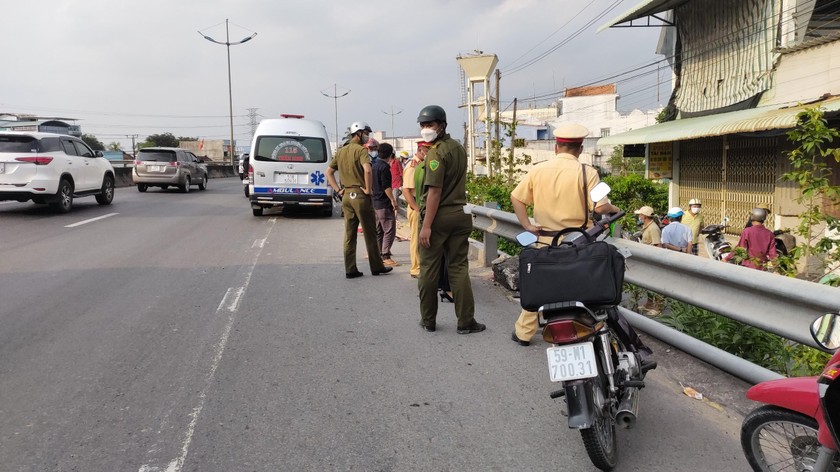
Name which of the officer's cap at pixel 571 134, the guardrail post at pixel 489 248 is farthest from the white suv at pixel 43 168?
the officer's cap at pixel 571 134

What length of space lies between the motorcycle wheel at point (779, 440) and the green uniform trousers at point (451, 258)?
2.80 metres

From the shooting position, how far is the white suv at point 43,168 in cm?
1340

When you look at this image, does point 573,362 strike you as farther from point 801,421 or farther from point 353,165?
point 353,165

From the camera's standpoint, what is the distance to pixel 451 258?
217 inches

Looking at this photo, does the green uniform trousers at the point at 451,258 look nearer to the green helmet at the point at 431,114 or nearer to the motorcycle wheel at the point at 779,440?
the green helmet at the point at 431,114

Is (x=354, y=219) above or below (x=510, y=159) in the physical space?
below

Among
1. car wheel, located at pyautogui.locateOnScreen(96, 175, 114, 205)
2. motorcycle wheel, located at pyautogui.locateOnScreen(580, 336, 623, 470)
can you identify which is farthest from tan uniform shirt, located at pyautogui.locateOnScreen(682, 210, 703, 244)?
car wheel, located at pyautogui.locateOnScreen(96, 175, 114, 205)

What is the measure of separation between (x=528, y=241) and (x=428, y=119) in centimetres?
207

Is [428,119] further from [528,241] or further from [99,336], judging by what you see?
[99,336]

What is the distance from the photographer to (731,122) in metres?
11.8

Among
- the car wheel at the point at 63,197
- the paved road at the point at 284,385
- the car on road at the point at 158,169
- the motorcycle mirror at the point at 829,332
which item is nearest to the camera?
the motorcycle mirror at the point at 829,332

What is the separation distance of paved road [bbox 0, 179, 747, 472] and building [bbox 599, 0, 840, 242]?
720cm

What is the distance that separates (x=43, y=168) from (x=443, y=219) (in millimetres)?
11965

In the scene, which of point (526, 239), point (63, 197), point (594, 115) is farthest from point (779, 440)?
point (594, 115)
